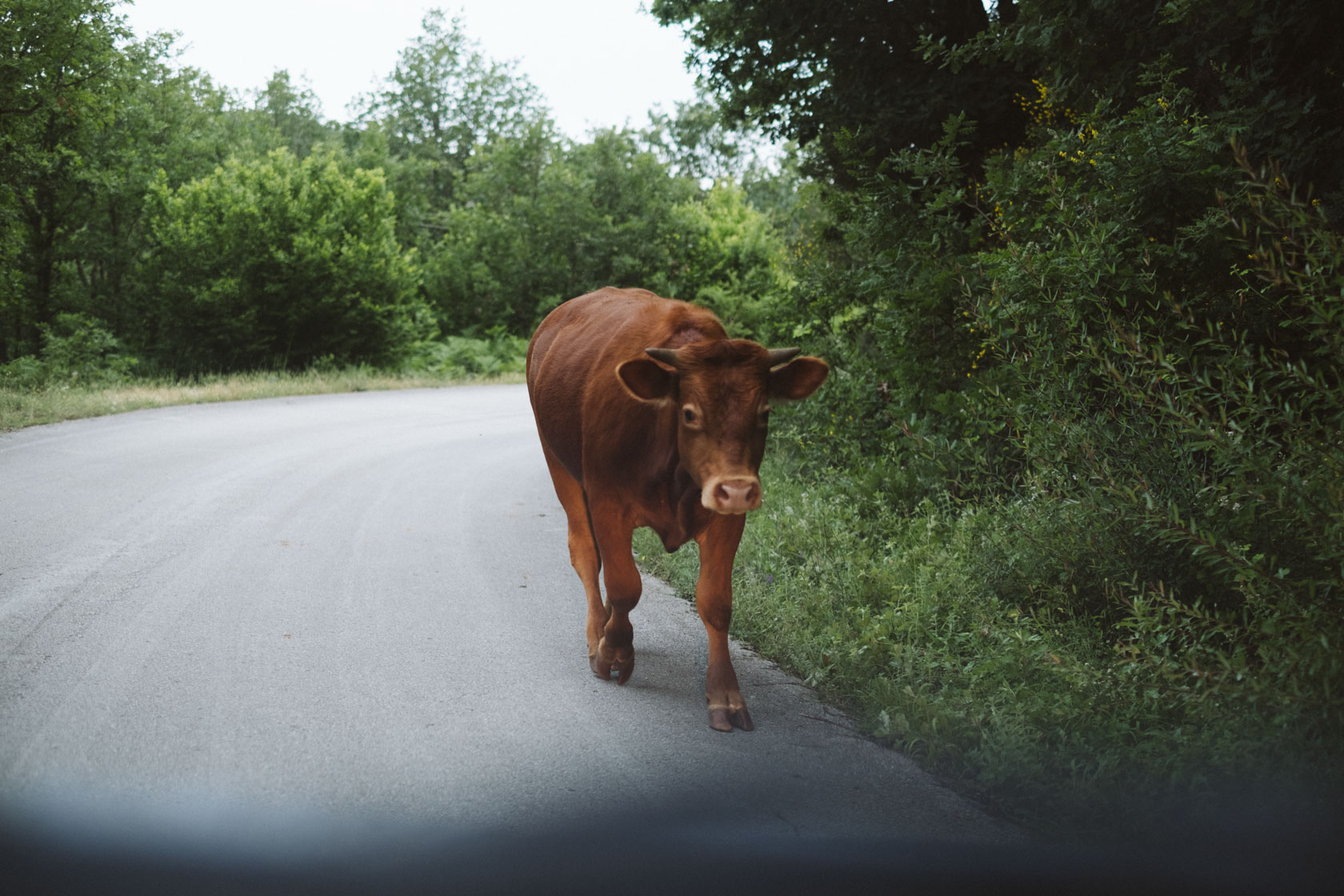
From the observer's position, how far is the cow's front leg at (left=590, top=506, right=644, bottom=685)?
4.53 meters

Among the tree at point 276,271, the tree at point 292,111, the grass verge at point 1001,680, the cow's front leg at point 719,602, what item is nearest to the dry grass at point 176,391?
the tree at point 276,271

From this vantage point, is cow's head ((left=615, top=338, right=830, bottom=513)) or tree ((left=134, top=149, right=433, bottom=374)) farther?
tree ((left=134, top=149, right=433, bottom=374))

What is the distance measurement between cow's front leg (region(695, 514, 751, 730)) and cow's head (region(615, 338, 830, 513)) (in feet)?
1.53

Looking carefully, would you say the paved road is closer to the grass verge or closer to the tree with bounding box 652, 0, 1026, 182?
the grass verge

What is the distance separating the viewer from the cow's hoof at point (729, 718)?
13.8ft

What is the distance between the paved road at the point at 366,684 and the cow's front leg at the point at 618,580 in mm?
156

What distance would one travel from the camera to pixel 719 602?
14.6ft

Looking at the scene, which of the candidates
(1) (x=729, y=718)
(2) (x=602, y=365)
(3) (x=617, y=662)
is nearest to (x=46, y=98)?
(2) (x=602, y=365)

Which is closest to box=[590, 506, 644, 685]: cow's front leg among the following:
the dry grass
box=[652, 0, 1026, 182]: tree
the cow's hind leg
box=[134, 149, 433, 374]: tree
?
the cow's hind leg

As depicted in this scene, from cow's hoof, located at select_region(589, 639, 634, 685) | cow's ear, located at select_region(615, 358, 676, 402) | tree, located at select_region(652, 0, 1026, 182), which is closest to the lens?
cow's ear, located at select_region(615, 358, 676, 402)

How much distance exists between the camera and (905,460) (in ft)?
27.1

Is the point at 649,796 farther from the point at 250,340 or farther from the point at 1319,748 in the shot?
the point at 250,340

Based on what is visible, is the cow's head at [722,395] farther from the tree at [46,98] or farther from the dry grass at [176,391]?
the tree at [46,98]

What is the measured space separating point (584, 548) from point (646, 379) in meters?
1.77
